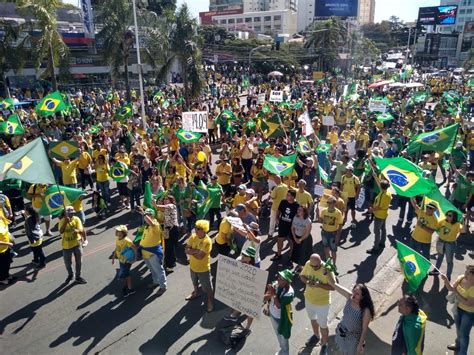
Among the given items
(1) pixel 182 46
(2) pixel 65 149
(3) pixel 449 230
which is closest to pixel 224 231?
(3) pixel 449 230

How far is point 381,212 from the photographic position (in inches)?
314

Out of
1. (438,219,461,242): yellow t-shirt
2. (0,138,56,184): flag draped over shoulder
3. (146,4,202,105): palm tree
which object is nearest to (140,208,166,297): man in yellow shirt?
(0,138,56,184): flag draped over shoulder

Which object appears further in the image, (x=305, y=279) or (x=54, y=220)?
(x=54, y=220)

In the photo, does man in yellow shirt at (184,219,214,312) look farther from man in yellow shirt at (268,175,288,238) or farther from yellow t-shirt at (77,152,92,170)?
yellow t-shirt at (77,152,92,170)

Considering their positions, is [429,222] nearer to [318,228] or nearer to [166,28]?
[318,228]

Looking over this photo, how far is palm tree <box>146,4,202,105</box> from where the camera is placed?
21.9 m

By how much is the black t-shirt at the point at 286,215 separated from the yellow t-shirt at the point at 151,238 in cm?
234

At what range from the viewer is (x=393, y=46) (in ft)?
395

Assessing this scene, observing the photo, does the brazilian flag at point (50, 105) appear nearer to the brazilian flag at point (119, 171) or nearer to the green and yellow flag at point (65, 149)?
→ the green and yellow flag at point (65, 149)

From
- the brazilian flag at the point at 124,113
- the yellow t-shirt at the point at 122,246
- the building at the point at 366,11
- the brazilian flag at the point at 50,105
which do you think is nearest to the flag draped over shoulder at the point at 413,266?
the yellow t-shirt at the point at 122,246

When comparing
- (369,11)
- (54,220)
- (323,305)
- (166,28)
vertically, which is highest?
(369,11)

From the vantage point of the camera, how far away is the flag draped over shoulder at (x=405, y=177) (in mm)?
6949

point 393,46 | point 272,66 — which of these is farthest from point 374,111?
point 393,46

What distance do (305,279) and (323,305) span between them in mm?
412
